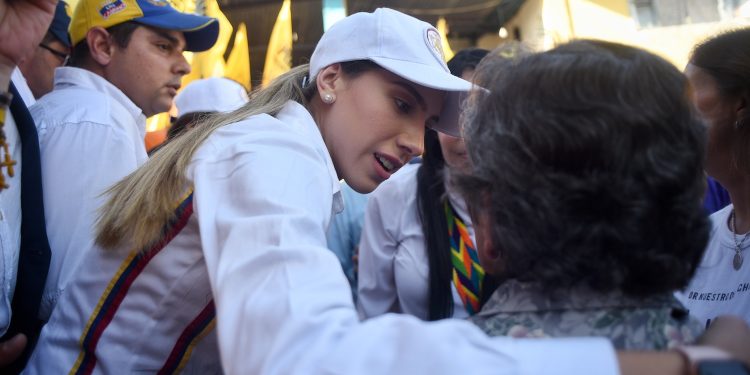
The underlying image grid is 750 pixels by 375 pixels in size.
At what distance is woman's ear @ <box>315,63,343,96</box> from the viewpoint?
5.41ft

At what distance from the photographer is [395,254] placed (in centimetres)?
207

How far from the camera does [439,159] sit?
228cm

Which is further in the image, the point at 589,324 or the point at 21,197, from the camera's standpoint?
the point at 21,197

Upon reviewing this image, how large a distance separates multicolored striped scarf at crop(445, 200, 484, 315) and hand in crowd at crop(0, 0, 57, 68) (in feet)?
3.86

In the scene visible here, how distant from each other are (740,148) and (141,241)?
60.9 inches

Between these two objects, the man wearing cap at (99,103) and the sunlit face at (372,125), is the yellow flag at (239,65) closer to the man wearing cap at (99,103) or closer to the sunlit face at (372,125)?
the man wearing cap at (99,103)

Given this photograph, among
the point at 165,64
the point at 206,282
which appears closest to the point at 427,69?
the point at 206,282

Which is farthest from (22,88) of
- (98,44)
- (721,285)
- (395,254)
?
(721,285)

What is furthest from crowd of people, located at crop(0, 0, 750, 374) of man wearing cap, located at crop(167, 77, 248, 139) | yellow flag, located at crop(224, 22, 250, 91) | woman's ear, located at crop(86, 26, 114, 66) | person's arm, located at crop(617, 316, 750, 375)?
yellow flag, located at crop(224, 22, 250, 91)

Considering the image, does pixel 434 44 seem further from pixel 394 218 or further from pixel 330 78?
pixel 394 218

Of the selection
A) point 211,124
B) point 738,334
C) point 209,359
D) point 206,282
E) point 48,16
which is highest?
point 48,16

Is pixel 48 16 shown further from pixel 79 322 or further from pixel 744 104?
pixel 744 104

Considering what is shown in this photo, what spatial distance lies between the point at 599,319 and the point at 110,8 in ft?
6.93

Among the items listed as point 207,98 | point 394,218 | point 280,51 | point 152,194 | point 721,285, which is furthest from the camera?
point 280,51
